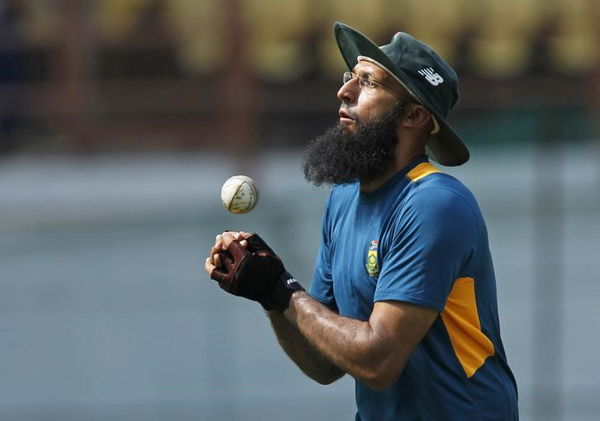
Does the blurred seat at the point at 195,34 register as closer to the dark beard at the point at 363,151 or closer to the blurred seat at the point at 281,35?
the blurred seat at the point at 281,35

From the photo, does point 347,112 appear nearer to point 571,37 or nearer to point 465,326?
point 465,326

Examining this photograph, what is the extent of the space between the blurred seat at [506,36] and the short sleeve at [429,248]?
10.4m

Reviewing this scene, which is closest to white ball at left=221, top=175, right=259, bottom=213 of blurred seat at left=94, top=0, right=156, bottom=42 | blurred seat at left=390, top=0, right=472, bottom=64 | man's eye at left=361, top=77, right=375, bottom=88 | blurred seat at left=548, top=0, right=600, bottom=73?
man's eye at left=361, top=77, right=375, bottom=88

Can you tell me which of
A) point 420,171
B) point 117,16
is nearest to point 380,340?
point 420,171

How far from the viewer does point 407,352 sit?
3371mm

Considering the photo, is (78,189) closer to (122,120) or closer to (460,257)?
(122,120)

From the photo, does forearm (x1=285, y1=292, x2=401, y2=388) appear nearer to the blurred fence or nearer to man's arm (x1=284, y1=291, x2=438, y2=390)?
man's arm (x1=284, y1=291, x2=438, y2=390)

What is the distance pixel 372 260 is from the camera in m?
3.56

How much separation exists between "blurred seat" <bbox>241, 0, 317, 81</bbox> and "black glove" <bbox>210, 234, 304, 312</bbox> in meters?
9.46

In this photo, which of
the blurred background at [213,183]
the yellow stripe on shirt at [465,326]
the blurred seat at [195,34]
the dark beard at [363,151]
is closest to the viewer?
the yellow stripe on shirt at [465,326]

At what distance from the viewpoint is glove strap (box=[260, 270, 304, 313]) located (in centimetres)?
362

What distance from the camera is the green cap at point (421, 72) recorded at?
11.8ft

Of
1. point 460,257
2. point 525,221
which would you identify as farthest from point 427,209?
point 525,221

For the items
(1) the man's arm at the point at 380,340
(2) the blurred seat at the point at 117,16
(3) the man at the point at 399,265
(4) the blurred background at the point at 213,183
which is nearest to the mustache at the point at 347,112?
(3) the man at the point at 399,265
